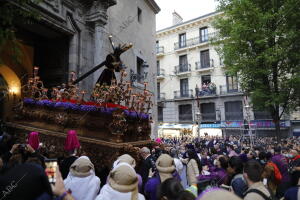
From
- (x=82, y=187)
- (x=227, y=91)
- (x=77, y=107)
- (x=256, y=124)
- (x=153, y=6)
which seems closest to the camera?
(x=82, y=187)

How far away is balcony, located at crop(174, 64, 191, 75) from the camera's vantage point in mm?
31872

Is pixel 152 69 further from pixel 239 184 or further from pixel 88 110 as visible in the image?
pixel 239 184

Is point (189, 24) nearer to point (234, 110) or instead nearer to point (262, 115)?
point (234, 110)

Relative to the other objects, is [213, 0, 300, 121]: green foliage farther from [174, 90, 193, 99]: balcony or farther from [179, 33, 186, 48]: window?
[179, 33, 186, 48]: window

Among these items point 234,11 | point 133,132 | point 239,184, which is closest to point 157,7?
point 234,11

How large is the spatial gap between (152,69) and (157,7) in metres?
5.84

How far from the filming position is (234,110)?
92.6ft

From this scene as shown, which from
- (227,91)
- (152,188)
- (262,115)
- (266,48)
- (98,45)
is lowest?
(152,188)

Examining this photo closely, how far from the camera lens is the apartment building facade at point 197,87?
27.3 m

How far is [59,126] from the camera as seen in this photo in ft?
24.4

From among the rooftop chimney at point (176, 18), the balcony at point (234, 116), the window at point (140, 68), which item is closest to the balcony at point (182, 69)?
the rooftop chimney at point (176, 18)

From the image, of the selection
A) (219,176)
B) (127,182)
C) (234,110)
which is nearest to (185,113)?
(234,110)

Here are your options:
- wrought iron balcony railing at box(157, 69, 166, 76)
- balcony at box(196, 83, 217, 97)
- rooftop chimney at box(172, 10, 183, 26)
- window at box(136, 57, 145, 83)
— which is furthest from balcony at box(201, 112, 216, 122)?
window at box(136, 57, 145, 83)

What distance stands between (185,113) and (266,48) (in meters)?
18.8
